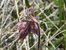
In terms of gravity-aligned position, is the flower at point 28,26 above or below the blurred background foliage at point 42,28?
above

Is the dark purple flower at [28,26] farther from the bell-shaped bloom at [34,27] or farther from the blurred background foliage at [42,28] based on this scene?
the blurred background foliage at [42,28]

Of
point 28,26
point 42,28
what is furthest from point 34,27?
point 42,28

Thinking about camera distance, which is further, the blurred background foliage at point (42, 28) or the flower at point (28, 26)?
the blurred background foliage at point (42, 28)

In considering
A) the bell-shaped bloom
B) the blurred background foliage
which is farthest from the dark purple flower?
the blurred background foliage

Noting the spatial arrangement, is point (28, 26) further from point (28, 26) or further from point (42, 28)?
point (42, 28)

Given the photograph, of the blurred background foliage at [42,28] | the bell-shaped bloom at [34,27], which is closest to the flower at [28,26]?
the bell-shaped bloom at [34,27]

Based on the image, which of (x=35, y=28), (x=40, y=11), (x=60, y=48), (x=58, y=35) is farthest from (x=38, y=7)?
(x=35, y=28)

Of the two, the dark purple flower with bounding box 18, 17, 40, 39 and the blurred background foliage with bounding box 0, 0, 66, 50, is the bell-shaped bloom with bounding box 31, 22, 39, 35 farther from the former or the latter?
the blurred background foliage with bounding box 0, 0, 66, 50

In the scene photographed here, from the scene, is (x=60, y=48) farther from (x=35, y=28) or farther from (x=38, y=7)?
(x=35, y=28)
